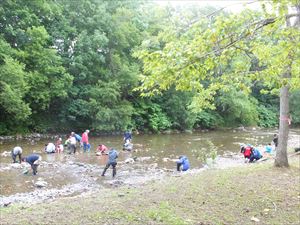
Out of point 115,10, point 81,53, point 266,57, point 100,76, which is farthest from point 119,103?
point 266,57

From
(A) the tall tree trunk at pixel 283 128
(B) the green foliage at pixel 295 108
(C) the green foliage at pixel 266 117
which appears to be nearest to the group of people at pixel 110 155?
(A) the tall tree trunk at pixel 283 128

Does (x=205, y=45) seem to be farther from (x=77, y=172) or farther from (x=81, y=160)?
(x=81, y=160)

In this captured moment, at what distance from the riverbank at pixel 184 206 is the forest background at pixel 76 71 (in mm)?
21718

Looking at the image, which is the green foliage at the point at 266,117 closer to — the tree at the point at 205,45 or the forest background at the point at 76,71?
the forest background at the point at 76,71

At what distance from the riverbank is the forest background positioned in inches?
855

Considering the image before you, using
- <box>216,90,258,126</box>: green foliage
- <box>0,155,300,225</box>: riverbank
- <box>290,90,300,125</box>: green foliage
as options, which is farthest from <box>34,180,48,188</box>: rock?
<box>290,90,300,125</box>: green foliage

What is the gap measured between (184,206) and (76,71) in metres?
31.2

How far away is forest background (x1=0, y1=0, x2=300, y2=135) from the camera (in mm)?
32409

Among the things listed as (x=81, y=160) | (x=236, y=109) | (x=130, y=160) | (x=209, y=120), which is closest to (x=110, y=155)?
(x=130, y=160)

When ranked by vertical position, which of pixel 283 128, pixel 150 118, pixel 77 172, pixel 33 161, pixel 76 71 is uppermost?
pixel 76 71

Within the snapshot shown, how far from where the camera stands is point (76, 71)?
3797cm

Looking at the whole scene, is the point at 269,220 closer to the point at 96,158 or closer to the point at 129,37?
the point at 96,158

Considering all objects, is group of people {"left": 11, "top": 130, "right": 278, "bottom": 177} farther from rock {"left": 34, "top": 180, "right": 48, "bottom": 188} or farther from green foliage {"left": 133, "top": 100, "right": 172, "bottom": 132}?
green foliage {"left": 133, "top": 100, "right": 172, "bottom": 132}

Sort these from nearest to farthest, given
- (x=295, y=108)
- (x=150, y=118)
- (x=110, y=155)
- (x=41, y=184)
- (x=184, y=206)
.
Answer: (x=184, y=206), (x=41, y=184), (x=110, y=155), (x=150, y=118), (x=295, y=108)
